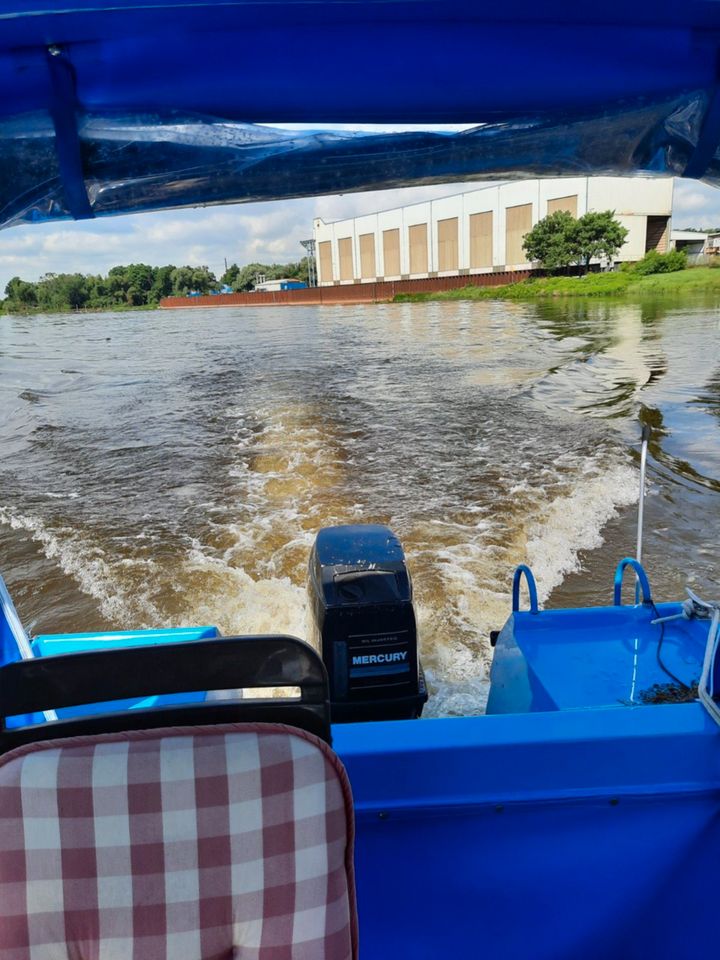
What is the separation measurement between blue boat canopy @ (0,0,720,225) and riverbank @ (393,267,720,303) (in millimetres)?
35945

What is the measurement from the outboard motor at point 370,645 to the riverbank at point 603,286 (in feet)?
117

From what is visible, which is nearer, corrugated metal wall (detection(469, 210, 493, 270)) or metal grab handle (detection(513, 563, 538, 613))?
metal grab handle (detection(513, 563, 538, 613))

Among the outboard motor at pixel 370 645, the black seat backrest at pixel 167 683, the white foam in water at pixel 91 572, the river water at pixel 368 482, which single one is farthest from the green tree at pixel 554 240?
the black seat backrest at pixel 167 683

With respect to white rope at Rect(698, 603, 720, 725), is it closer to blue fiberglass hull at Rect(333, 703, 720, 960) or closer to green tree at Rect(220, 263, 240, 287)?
blue fiberglass hull at Rect(333, 703, 720, 960)

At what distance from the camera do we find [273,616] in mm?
Answer: 4504

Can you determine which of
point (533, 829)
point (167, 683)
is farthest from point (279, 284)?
point (167, 683)

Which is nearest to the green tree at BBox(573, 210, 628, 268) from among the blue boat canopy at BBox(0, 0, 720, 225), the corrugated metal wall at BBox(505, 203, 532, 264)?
the corrugated metal wall at BBox(505, 203, 532, 264)

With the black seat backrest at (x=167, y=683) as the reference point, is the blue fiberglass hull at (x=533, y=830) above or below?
below

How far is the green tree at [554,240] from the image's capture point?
1560 inches

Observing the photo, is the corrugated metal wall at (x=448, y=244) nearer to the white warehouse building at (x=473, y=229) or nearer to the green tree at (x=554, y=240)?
the white warehouse building at (x=473, y=229)

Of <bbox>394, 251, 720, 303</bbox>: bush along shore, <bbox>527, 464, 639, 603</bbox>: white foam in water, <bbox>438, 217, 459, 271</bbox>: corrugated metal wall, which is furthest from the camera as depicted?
<bbox>438, 217, 459, 271</bbox>: corrugated metal wall

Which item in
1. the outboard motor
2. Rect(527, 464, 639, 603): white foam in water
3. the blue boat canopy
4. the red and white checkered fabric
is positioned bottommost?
Rect(527, 464, 639, 603): white foam in water

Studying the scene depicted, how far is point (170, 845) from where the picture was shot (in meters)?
0.84

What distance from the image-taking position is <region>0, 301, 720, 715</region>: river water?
493 centimetres
